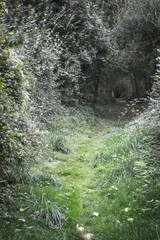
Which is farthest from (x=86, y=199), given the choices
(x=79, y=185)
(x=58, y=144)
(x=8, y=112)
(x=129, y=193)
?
(x=58, y=144)

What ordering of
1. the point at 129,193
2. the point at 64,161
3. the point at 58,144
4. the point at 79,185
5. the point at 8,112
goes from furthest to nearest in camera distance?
1. the point at 58,144
2. the point at 64,161
3. the point at 79,185
4. the point at 8,112
5. the point at 129,193

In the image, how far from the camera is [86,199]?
14.0 ft

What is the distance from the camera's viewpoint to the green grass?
3162 mm

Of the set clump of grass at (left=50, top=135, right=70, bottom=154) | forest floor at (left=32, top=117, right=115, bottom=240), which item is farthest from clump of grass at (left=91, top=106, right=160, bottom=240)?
clump of grass at (left=50, top=135, right=70, bottom=154)

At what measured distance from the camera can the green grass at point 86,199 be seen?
3.16 metres

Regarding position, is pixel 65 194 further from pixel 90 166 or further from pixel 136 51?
pixel 136 51

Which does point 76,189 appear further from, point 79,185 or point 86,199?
point 86,199

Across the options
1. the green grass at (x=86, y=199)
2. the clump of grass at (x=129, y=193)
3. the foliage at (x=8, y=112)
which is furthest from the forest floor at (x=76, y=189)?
the foliage at (x=8, y=112)

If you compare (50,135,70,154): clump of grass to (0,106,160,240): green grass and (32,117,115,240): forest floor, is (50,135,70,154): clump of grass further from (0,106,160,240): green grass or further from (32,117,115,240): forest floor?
(0,106,160,240): green grass

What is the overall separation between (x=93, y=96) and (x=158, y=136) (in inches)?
468

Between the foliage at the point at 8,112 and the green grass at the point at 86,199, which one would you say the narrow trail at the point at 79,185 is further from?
the foliage at the point at 8,112

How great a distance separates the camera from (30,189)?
13.0 ft

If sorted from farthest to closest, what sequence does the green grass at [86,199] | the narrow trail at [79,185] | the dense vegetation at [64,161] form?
the narrow trail at [79,185] → the dense vegetation at [64,161] → the green grass at [86,199]

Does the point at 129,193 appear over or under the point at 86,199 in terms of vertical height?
over
